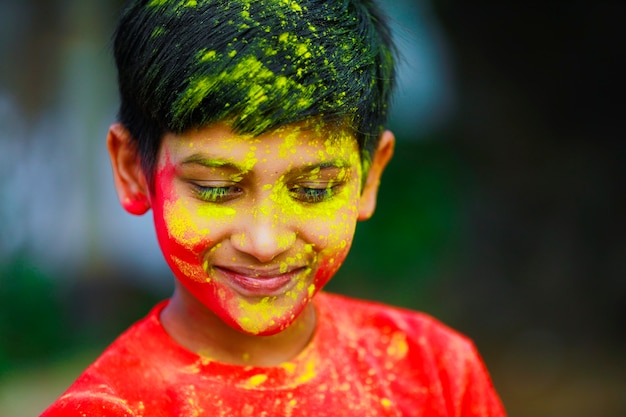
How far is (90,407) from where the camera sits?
1351 millimetres

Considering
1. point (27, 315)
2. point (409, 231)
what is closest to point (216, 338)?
point (27, 315)

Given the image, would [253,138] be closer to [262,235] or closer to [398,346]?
[262,235]

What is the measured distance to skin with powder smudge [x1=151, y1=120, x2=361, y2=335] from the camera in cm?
134

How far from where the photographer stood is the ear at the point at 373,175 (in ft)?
5.43

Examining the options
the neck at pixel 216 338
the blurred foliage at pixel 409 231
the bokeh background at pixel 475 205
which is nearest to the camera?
the neck at pixel 216 338

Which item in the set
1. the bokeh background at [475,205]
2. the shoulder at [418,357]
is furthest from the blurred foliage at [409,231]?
the shoulder at [418,357]

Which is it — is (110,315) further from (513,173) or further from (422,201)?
(513,173)

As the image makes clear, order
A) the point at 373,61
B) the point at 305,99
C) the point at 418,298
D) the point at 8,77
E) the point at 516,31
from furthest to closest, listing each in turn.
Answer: the point at 418,298, the point at 516,31, the point at 8,77, the point at 373,61, the point at 305,99

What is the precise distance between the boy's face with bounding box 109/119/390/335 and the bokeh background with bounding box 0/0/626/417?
118 inches

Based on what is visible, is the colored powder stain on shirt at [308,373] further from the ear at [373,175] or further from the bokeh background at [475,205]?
the bokeh background at [475,205]

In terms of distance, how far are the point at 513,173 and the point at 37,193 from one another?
9.47ft

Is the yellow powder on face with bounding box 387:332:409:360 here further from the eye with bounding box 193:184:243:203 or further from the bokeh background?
the bokeh background

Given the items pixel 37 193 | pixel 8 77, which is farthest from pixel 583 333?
pixel 8 77

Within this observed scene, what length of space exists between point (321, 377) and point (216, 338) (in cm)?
23
